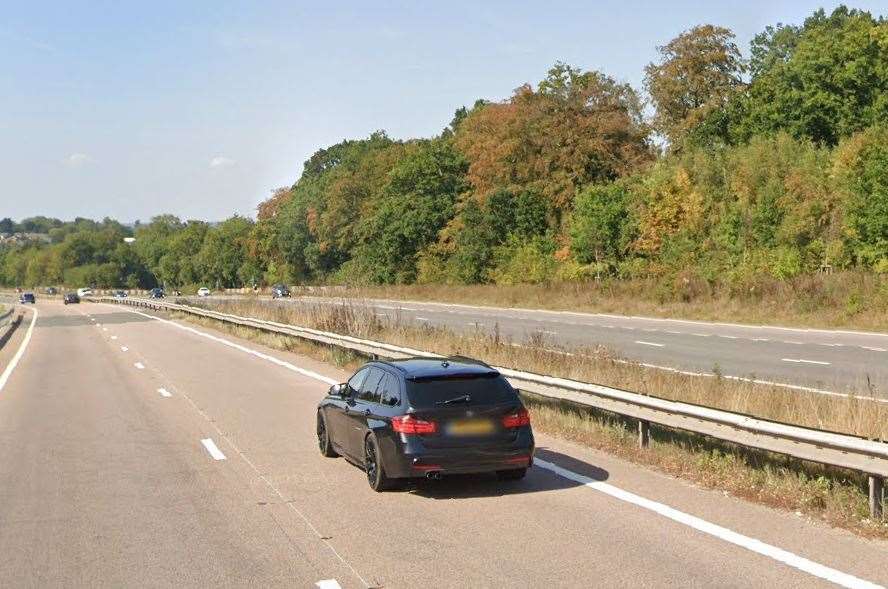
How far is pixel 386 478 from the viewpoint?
10.6 meters

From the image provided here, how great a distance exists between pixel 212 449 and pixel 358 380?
2.88 metres

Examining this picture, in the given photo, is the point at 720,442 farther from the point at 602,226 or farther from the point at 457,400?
the point at 602,226

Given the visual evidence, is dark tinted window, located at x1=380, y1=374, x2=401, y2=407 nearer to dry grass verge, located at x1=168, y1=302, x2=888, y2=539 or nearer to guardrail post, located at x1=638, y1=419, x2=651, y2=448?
dry grass verge, located at x1=168, y1=302, x2=888, y2=539

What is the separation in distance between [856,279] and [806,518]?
2887cm

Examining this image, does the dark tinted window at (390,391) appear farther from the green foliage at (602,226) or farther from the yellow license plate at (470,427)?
the green foliage at (602,226)

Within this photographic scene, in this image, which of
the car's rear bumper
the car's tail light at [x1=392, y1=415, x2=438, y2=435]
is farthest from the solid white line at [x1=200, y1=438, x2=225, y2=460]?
the car's tail light at [x1=392, y1=415, x2=438, y2=435]

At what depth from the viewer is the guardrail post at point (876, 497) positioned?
8633 mm

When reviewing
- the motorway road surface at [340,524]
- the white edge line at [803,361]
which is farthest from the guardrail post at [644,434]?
the white edge line at [803,361]

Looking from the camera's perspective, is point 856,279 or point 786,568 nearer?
→ point 786,568

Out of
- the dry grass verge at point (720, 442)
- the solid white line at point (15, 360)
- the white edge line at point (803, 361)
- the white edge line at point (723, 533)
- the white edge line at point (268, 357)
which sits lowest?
the solid white line at point (15, 360)

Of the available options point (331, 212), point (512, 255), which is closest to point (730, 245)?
point (512, 255)

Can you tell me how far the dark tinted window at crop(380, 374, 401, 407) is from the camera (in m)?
10.7

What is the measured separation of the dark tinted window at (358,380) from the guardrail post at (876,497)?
547cm

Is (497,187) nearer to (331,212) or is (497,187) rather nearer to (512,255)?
(512,255)
